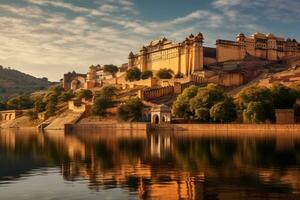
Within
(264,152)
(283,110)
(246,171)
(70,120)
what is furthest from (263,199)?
(70,120)

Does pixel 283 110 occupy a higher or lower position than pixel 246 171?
higher

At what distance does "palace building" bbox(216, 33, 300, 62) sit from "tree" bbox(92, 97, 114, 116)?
3075 cm

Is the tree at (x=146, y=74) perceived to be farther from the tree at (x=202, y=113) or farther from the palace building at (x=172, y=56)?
the tree at (x=202, y=113)

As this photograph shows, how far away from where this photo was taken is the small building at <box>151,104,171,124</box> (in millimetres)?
74625

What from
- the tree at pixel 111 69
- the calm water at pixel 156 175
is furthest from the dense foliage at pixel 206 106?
the tree at pixel 111 69

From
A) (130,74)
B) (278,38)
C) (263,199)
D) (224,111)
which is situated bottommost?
(263,199)

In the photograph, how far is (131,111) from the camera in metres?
78.2

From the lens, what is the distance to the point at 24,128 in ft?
313

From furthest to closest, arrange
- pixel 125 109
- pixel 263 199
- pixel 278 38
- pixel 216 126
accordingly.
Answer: pixel 278 38 < pixel 125 109 < pixel 216 126 < pixel 263 199

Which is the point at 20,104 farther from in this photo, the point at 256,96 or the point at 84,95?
the point at 256,96

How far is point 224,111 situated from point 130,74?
49.2 metres

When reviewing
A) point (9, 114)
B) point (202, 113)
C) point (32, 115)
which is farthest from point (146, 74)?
point (202, 113)

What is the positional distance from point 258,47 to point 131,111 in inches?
1757

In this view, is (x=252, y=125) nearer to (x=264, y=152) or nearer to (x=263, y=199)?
(x=264, y=152)
